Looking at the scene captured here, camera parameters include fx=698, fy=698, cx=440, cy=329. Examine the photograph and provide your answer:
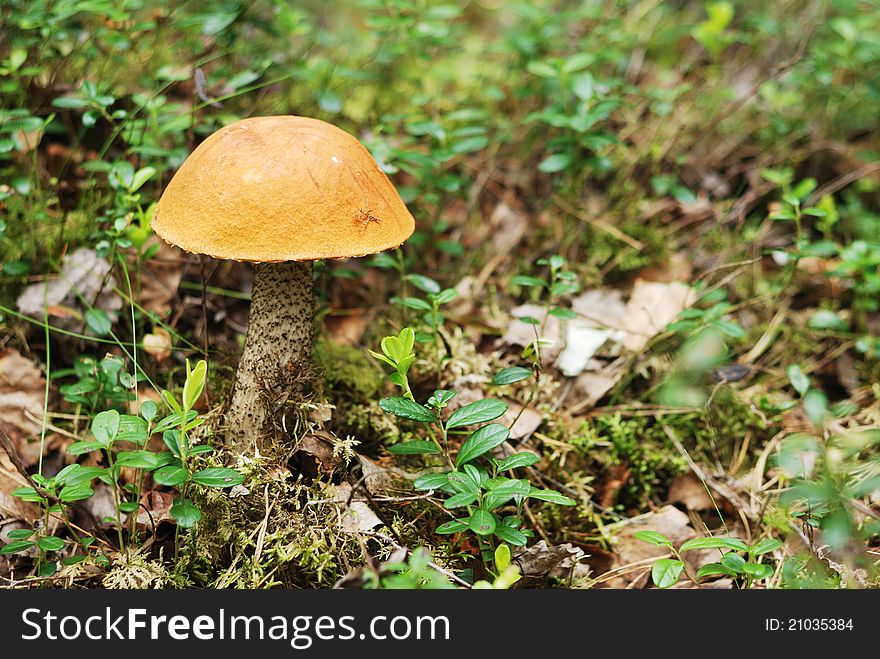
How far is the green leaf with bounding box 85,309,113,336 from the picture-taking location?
8.96ft

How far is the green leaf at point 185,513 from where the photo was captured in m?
2.06

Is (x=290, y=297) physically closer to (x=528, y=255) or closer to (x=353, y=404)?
(x=353, y=404)

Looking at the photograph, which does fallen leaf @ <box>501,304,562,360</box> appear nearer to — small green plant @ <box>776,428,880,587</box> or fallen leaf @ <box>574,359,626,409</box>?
fallen leaf @ <box>574,359,626,409</box>

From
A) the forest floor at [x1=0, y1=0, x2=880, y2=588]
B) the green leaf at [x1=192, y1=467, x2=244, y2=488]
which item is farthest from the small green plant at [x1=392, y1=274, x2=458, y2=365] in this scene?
the green leaf at [x1=192, y1=467, x2=244, y2=488]

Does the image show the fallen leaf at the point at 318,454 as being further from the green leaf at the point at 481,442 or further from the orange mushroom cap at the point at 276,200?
the orange mushroom cap at the point at 276,200

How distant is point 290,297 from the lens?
2.43 meters

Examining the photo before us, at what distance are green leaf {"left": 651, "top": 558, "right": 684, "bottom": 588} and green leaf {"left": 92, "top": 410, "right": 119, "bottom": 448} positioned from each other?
5.29 ft

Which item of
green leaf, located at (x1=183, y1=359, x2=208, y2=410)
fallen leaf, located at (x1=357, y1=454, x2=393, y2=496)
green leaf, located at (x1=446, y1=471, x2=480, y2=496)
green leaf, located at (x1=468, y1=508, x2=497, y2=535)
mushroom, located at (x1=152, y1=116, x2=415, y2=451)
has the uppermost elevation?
mushroom, located at (x1=152, y1=116, x2=415, y2=451)

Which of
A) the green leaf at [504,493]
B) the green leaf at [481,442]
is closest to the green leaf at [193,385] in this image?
the green leaf at [481,442]

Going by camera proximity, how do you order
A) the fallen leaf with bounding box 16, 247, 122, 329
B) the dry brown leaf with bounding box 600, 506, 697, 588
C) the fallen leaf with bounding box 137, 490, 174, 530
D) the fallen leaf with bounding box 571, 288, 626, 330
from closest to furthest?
the fallen leaf with bounding box 137, 490, 174, 530
the dry brown leaf with bounding box 600, 506, 697, 588
the fallen leaf with bounding box 16, 247, 122, 329
the fallen leaf with bounding box 571, 288, 626, 330

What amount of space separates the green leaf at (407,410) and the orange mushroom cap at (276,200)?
19.1 inches

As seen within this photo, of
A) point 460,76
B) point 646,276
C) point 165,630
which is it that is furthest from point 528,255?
point 165,630

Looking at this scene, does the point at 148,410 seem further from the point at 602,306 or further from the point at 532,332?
the point at 602,306

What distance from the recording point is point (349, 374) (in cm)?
298
